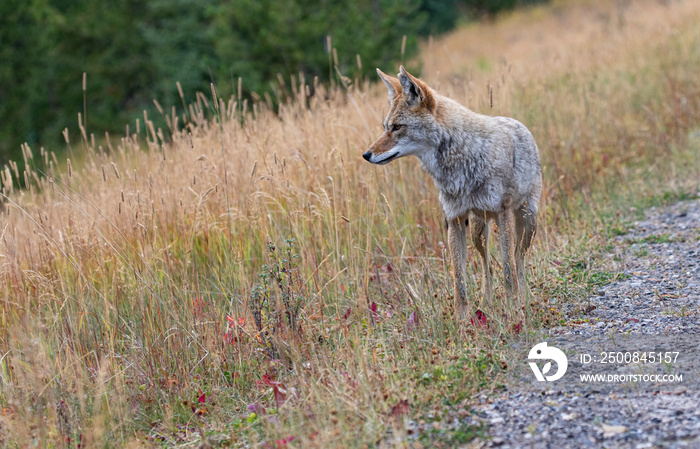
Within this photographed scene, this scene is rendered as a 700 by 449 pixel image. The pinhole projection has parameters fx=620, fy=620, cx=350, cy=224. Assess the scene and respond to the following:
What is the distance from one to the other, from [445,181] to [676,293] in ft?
6.49

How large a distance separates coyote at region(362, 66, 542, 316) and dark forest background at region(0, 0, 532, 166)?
900 cm

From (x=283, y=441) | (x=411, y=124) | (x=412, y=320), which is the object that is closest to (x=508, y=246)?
(x=412, y=320)

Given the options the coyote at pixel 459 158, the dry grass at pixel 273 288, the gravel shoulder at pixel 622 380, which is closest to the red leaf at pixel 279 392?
the dry grass at pixel 273 288

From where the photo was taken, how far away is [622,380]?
357cm

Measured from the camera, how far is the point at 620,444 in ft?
9.80

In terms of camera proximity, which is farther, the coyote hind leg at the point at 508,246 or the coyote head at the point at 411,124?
the coyote hind leg at the point at 508,246

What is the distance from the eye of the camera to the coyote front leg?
4.59m

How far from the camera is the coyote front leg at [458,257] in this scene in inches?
181

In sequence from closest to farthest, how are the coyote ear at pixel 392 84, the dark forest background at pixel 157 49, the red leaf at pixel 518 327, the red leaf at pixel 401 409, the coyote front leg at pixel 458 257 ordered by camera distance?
the red leaf at pixel 401 409 → the red leaf at pixel 518 327 → the coyote front leg at pixel 458 257 → the coyote ear at pixel 392 84 → the dark forest background at pixel 157 49

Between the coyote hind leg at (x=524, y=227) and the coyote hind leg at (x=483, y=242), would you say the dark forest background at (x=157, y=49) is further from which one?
the coyote hind leg at (x=483, y=242)

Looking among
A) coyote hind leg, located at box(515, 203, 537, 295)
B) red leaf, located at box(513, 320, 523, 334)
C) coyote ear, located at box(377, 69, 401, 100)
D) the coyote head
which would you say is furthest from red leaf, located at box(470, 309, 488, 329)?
coyote ear, located at box(377, 69, 401, 100)

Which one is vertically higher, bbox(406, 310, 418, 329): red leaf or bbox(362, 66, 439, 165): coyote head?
bbox(362, 66, 439, 165): coyote head

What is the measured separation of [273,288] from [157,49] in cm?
1855

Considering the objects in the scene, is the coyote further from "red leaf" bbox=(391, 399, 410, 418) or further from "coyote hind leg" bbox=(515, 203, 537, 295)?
"red leaf" bbox=(391, 399, 410, 418)
